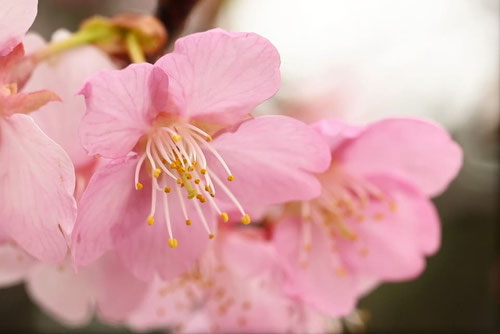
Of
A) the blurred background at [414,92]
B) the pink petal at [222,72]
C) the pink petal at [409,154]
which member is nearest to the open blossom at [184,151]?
the pink petal at [222,72]

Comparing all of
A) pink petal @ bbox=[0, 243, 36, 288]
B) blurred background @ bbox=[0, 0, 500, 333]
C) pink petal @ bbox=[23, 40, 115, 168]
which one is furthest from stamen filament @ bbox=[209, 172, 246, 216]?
blurred background @ bbox=[0, 0, 500, 333]

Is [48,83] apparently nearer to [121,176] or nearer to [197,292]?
[121,176]

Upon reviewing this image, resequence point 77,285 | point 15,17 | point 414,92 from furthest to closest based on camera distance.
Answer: point 414,92, point 77,285, point 15,17

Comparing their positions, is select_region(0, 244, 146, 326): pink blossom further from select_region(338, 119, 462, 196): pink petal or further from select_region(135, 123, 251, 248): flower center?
select_region(338, 119, 462, 196): pink petal

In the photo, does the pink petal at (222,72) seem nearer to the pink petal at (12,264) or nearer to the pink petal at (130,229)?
the pink petal at (130,229)

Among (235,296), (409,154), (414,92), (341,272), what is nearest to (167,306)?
(235,296)

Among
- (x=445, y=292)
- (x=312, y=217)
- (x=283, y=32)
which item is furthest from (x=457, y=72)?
(x=312, y=217)

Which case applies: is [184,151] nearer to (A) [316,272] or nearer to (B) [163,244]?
(B) [163,244]
